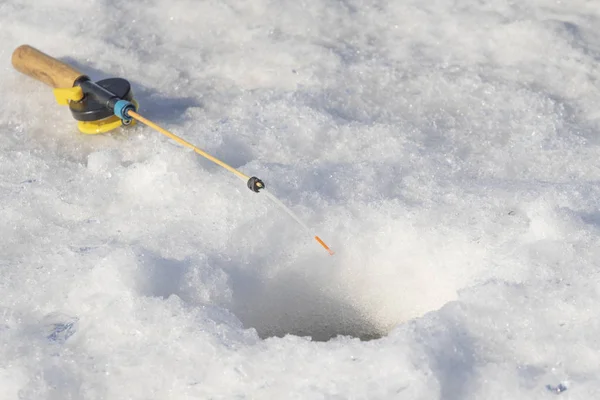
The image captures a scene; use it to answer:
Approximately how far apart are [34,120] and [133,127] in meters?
0.51

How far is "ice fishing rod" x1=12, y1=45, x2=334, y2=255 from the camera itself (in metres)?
3.25

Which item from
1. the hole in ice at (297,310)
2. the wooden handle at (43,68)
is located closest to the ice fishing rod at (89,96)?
the wooden handle at (43,68)

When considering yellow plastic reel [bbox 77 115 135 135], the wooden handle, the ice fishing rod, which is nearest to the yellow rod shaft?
the ice fishing rod

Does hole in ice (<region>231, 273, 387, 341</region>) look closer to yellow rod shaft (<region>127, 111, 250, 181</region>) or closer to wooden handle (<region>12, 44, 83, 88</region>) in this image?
yellow rod shaft (<region>127, 111, 250, 181</region>)

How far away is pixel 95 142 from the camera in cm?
337

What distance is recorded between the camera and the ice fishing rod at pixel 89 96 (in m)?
3.25

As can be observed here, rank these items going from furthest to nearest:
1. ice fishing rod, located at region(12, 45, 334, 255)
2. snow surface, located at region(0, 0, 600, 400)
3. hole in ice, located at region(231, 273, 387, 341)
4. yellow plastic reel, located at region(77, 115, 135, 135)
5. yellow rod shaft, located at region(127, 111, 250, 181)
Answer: yellow plastic reel, located at region(77, 115, 135, 135) → ice fishing rod, located at region(12, 45, 334, 255) → yellow rod shaft, located at region(127, 111, 250, 181) → hole in ice, located at region(231, 273, 387, 341) → snow surface, located at region(0, 0, 600, 400)

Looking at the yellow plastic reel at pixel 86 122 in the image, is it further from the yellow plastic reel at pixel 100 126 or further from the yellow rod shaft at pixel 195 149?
the yellow rod shaft at pixel 195 149

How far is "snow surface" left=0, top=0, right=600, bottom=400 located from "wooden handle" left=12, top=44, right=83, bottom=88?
144 millimetres

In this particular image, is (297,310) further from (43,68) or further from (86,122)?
(43,68)

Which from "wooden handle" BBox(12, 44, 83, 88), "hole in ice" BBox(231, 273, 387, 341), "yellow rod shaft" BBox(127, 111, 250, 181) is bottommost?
"hole in ice" BBox(231, 273, 387, 341)

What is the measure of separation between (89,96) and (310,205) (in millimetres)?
1174

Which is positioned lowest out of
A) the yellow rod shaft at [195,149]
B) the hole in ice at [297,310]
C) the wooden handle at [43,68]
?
the hole in ice at [297,310]

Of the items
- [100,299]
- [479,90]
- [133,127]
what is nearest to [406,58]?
[479,90]
